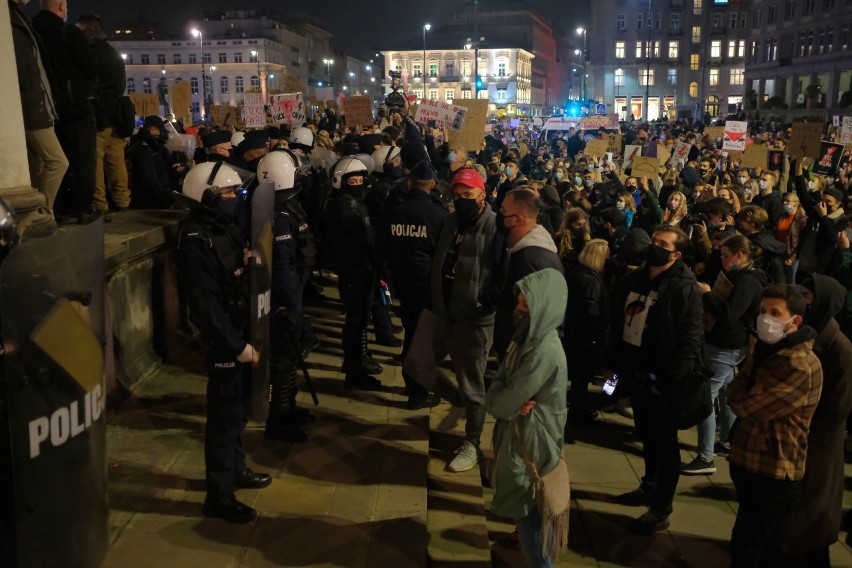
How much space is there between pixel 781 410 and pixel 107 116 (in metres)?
7.02

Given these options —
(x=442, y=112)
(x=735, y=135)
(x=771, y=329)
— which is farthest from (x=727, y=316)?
(x=735, y=135)

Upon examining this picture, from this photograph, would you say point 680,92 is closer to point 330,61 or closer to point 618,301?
point 330,61

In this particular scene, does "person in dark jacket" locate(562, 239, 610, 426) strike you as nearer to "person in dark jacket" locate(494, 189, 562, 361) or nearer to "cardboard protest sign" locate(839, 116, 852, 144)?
"person in dark jacket" locate(494, 189, 562, 361)

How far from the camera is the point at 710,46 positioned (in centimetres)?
10525

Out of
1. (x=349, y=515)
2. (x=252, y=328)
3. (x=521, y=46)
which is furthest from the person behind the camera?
(x=521, y=46)

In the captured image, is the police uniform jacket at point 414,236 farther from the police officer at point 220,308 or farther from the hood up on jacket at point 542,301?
the hood up on jacket at point 542,301

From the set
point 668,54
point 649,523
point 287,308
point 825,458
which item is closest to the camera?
point 825,458

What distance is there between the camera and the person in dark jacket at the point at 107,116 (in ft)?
25.2

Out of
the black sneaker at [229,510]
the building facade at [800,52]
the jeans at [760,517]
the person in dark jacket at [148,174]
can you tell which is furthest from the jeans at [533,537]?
the building facade at [800,52]

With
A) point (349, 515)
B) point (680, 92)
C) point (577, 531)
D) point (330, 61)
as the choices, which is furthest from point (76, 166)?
point (330, 61)

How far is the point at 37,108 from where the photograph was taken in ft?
18.6

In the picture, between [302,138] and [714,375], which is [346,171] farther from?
[302,138]

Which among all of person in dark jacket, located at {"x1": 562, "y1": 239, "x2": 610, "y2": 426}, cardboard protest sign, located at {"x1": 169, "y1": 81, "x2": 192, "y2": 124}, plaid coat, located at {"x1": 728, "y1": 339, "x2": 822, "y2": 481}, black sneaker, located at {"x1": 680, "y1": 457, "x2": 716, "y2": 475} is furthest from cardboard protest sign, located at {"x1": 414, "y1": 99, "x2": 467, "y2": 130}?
plaid coat, located at {"x1": 728, "y1": 339, "x2": 822, "y2": 481}

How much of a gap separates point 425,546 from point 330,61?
14236 centimetres
